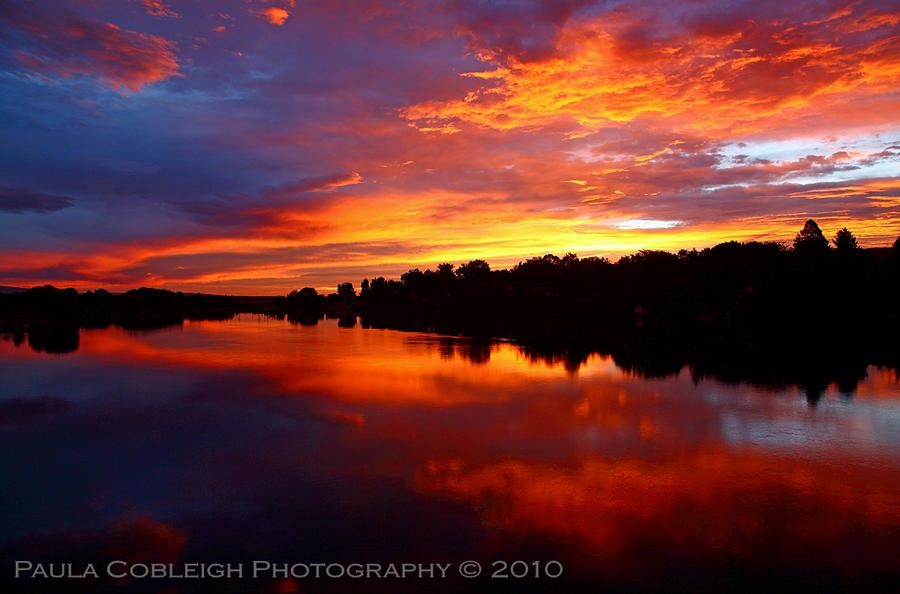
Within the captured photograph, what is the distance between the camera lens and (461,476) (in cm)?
1334

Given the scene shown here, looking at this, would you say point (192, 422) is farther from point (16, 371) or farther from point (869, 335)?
point (869, 335)

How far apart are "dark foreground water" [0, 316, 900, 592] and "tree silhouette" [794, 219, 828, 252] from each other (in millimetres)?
44595

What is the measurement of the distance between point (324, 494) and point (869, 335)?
179ft

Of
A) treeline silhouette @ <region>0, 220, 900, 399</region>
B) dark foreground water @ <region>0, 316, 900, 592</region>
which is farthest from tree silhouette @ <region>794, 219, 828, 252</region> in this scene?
dark foreground water @ <region>0, 316, 900, 592</region>

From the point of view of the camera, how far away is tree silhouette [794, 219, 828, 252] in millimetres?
62844

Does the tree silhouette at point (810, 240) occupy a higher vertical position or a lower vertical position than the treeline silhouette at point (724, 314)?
higher

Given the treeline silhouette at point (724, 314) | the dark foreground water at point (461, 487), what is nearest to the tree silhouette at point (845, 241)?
the treeline silhouette at point (724, 314)

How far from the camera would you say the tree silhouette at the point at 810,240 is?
6284cm

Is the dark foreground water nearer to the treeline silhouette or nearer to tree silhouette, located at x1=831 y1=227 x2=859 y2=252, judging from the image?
the treeline silhouette

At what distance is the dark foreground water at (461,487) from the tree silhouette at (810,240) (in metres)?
44.6

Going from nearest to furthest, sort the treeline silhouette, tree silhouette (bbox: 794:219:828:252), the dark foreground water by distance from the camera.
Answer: the dark foreground water, the treeline silhouette, tree silhouette (bbox: 794:219:828:252)

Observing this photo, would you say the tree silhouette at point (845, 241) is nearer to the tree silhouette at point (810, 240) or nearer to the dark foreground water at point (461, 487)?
the tree silhouette at point (810, 240)

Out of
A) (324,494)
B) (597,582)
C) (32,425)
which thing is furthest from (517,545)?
(32,425)

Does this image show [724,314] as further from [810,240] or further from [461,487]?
[461,487]
